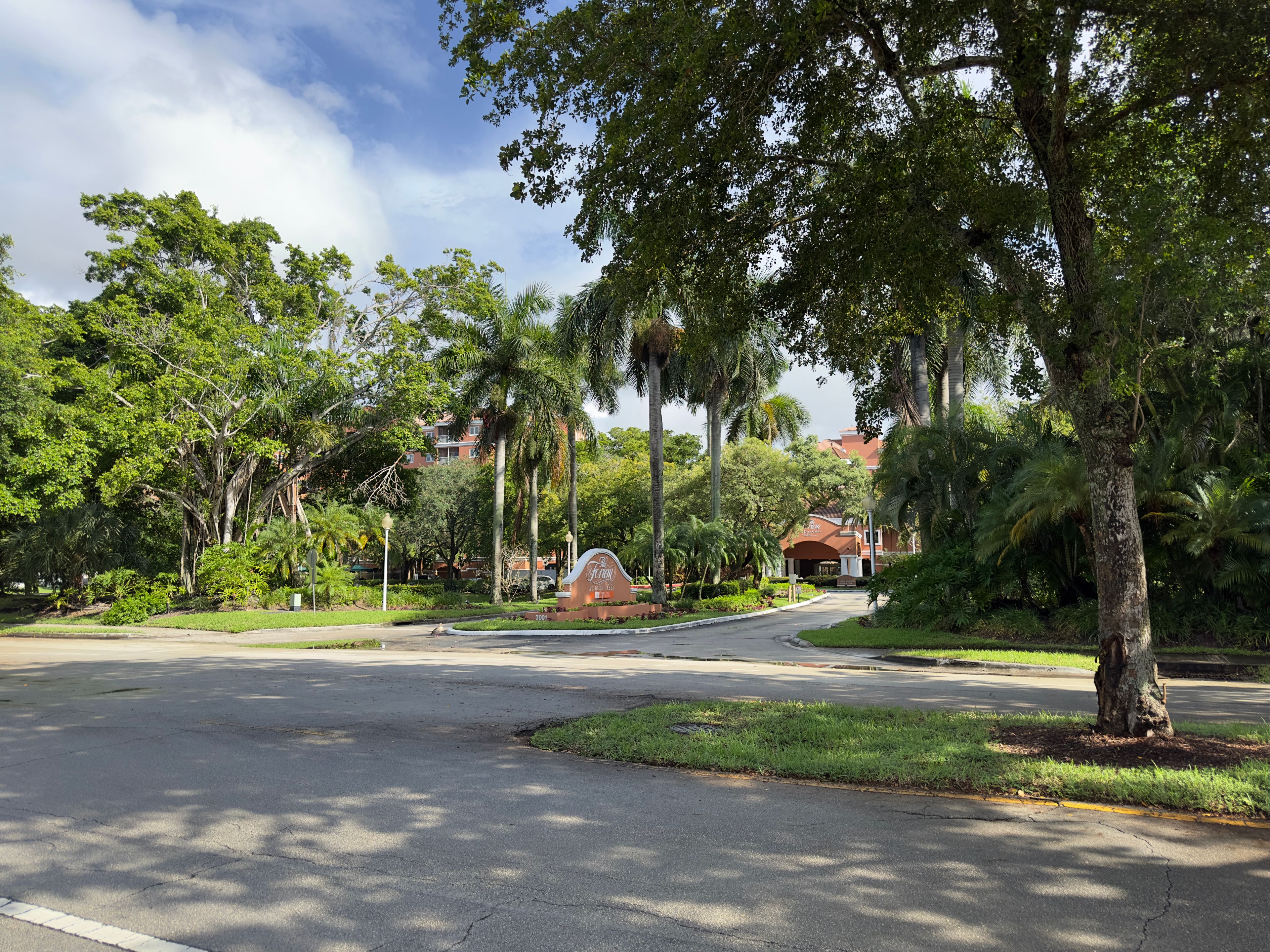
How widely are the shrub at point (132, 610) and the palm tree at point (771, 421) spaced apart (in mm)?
25226

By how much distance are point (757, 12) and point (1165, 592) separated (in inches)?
597

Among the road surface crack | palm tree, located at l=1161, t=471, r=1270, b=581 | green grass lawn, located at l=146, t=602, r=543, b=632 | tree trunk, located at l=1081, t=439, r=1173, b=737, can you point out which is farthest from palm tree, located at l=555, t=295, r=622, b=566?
the road surface crack

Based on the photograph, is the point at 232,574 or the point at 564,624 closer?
the point at 564,624

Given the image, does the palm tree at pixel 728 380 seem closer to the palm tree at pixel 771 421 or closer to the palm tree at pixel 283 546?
the palm tree at pixel 771 421

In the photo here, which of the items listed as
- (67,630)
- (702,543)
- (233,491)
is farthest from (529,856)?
(233,491)

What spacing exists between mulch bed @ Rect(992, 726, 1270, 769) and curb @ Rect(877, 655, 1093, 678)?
20.2 ft

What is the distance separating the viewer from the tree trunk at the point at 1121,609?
22.4 ft

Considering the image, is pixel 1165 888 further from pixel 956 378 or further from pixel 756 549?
pixel 756 549

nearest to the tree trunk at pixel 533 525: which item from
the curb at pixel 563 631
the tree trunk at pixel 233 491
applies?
the curb at pixel 563 631

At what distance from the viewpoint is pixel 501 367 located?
32.4 m

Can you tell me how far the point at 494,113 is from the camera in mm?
9133

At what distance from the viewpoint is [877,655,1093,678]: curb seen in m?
13.4

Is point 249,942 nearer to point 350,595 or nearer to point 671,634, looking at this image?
point 671,634

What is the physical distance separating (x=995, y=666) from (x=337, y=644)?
15.1m
